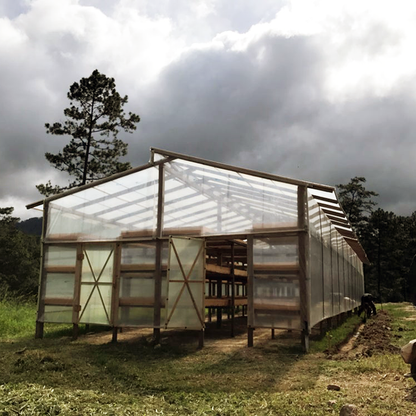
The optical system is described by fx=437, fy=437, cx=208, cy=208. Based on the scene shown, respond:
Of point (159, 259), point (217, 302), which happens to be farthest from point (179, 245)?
point (217, 302)

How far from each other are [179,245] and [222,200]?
1789 millimetres

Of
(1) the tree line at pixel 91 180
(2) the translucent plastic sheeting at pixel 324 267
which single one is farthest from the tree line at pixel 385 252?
(2) the translucent plastic sheeting at pixel 324 267

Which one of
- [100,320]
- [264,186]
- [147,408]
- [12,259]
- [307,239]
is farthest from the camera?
[12,259]

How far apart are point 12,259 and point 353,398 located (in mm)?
38882

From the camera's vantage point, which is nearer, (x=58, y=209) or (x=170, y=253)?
(x=170, y=253)

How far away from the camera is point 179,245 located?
1193 centimetres

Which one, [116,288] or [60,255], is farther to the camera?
[60,255]

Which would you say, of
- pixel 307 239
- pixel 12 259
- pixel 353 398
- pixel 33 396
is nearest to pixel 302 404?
pixel 353 398

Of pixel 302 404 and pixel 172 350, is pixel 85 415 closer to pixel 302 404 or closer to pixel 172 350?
pixel 302 404

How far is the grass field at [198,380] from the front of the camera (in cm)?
624

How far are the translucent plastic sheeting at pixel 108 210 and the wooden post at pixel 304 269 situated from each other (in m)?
4.32

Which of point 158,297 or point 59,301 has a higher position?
point 158,297

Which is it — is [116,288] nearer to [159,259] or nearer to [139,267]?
[139,267]

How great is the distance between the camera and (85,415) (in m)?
5.86
